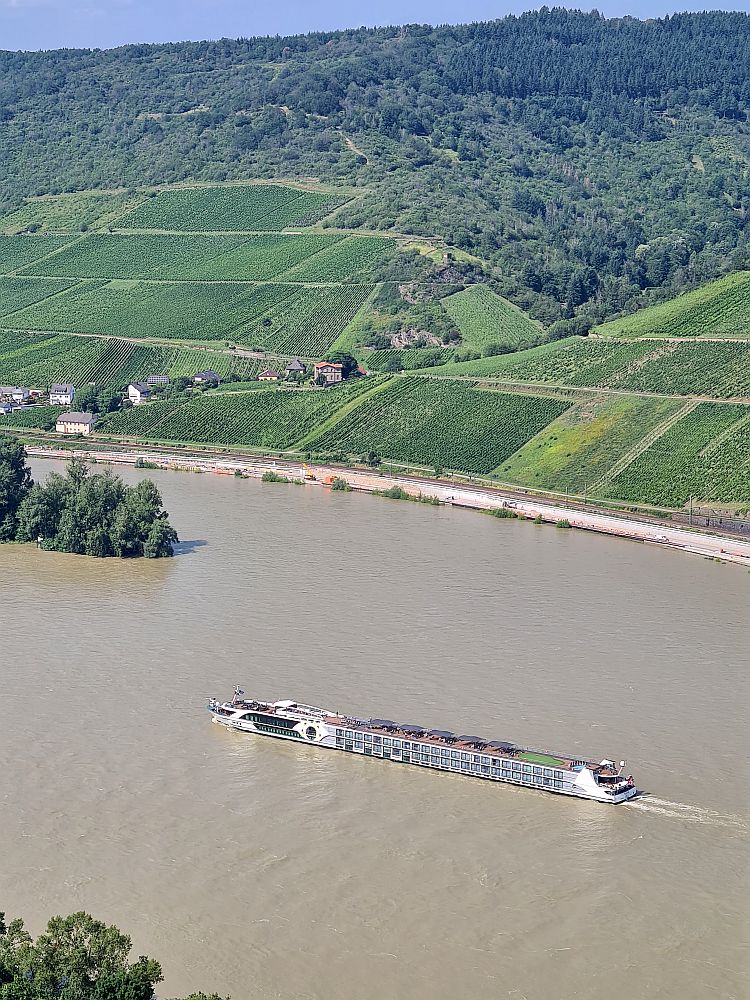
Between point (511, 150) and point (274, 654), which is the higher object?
point (511, 150)

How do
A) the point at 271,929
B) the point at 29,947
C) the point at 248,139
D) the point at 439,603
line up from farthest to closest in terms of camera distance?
the point at 248,139
the point at 439,603
the point at 271,929
the point at 29,947

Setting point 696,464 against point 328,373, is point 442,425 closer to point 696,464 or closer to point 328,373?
point 328,373

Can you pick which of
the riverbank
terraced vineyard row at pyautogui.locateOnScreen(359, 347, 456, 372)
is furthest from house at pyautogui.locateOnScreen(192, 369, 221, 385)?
the riverbank

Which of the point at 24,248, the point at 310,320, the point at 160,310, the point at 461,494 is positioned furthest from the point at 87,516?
the point at 24,248

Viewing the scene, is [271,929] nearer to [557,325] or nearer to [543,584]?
[543,584]

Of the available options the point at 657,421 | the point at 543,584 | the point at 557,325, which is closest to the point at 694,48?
the point at 557,325

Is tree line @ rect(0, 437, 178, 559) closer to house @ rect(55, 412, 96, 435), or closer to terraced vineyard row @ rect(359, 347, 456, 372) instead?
house @ rect(55, 412, 96, 435)
